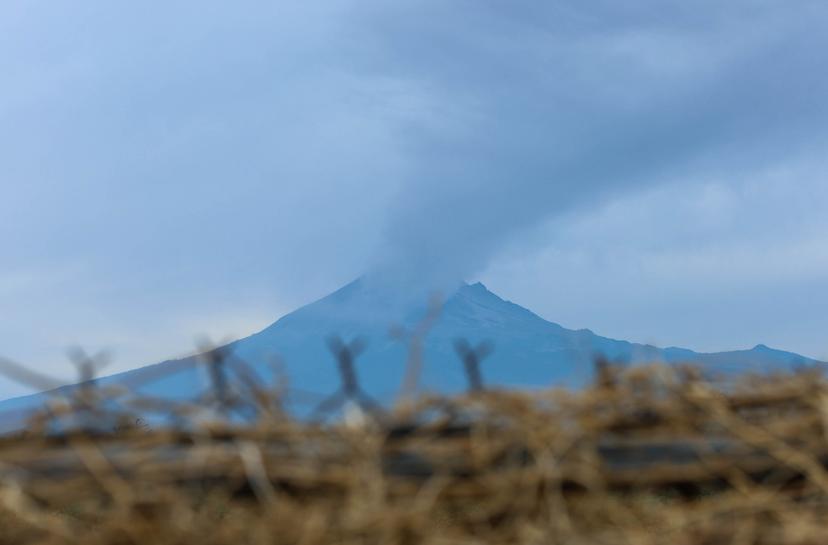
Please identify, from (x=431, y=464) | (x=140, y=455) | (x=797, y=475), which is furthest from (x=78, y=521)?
(x=797, y=475)

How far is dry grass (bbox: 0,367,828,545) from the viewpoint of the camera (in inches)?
110

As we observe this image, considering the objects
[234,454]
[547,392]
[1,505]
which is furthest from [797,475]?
[1,505]

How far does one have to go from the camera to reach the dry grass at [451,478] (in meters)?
2.79

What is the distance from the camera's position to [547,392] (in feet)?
11.4

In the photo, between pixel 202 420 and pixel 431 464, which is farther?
pixel 202 420

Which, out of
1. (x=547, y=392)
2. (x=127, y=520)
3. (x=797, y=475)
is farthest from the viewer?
(x=547, y=392)

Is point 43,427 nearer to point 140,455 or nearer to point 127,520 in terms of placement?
point 140,455

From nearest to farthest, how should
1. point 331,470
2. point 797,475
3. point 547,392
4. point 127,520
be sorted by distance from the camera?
point 127,520 < point 331,470 < point 797,475 < point 547,392

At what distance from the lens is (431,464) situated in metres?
3.05

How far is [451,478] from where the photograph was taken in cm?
303

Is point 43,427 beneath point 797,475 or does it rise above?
above

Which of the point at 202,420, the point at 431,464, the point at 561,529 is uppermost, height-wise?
the point at 202,420

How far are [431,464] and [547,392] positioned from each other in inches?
22.4

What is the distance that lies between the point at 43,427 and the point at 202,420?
59 cm
